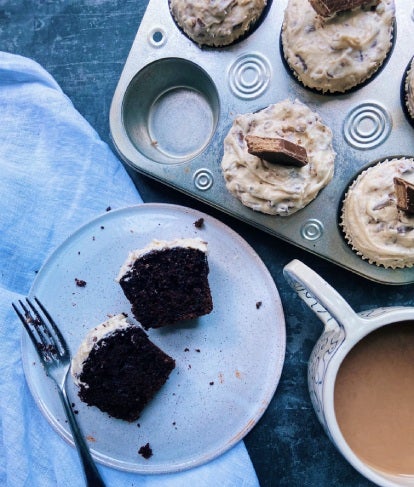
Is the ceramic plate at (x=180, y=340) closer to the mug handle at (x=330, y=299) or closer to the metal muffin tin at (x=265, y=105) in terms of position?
the metal muffin tin at (x=265, y=105)

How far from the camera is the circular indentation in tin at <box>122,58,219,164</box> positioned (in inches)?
97.3

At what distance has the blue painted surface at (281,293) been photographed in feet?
8.19

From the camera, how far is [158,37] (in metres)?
2.37

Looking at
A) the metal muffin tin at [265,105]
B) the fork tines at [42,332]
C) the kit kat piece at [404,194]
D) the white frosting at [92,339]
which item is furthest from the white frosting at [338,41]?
the fork tines at [42,332]

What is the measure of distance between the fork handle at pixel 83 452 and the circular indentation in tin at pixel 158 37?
150cm

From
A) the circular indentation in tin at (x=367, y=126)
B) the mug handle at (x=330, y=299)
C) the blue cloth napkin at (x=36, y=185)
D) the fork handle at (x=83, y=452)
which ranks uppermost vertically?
the circular indentation in tin at (x=367, y=126)

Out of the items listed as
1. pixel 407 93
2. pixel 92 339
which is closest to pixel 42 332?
pixel 92 339

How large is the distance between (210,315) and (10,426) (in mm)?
990

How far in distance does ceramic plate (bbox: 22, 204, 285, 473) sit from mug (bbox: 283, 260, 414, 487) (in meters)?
0.44

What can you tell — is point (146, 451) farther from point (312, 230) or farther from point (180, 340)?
point (312, 230)

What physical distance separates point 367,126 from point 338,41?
353mm

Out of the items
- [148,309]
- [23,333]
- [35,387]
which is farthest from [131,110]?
[35,387]

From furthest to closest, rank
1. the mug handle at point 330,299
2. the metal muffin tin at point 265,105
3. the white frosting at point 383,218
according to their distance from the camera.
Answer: the metal muffin tin at point 265,105
the white frosting at point 383,218
the mug handle at point 330,299

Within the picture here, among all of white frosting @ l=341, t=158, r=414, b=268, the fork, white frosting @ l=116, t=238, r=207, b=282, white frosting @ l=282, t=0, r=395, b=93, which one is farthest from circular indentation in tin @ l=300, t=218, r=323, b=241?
the fork
